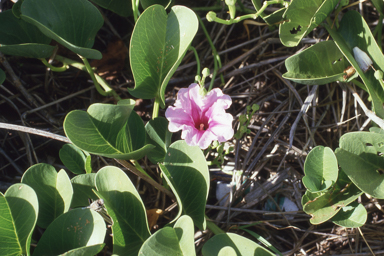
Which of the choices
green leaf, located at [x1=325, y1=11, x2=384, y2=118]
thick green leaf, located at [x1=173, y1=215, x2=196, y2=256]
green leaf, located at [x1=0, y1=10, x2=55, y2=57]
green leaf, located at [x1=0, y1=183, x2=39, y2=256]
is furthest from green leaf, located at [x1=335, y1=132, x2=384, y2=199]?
green leaf, located at [x1=0, y1=10, x2=55, y2=57]

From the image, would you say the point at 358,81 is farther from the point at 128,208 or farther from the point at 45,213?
the point at 45,213

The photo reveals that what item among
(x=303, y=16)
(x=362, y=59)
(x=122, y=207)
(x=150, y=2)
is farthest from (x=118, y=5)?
(x=362, y=59)

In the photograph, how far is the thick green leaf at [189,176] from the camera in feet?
4.68

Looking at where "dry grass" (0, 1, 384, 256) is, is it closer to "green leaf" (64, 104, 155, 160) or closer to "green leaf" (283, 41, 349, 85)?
"green leaf" (283, 41, 349, 85)

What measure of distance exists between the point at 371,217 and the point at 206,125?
1.08 metres

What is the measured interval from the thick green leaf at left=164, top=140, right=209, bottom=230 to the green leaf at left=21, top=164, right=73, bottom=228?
20.7 inches

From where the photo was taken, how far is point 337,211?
1.47m

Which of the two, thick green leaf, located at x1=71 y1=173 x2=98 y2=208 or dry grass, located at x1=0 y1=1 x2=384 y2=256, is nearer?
thick green leaf, located at x1=71 y1=173 x2=98 y2=208

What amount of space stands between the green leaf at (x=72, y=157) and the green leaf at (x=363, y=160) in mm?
1236

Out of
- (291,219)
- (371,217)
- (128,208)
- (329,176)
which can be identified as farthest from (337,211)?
(128,208)

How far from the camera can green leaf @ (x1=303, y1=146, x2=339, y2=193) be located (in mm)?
1438

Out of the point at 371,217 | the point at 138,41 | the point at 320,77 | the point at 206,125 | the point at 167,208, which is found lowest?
the point at 371,217

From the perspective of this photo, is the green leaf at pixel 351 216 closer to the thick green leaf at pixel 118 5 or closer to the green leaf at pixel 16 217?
the green leaf at pixel 16 217

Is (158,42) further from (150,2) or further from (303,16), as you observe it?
(303,16)
